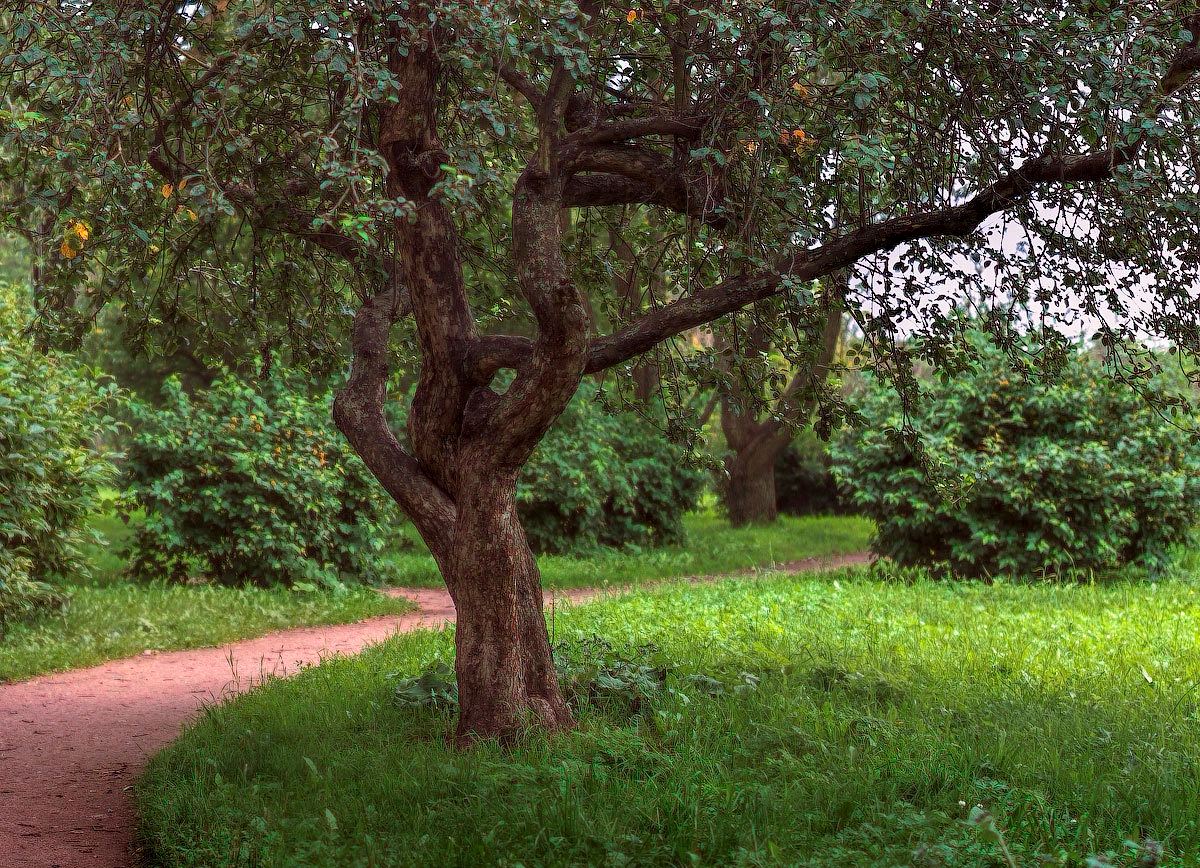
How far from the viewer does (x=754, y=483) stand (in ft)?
69.9

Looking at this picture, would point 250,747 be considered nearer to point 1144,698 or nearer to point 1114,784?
point 1114,784

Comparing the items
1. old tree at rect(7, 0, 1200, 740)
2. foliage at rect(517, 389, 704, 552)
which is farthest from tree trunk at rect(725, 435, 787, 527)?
old tree at rect(7, 0, 1200, 740)

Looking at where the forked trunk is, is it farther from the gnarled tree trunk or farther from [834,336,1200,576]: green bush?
[834,336,1200,576]: green bush

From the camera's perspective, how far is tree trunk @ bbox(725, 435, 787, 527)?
21.0 meters

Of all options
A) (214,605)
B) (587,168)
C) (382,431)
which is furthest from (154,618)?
(587,168)

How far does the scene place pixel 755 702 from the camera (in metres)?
5.96

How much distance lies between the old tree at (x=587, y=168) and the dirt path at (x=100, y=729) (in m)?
1.90

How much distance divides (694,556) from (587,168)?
36.7ft

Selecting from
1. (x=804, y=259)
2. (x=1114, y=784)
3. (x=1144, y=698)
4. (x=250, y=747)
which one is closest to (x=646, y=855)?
(x=1114, y=784)

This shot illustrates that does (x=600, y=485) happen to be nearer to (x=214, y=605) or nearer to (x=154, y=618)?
(x=214, y=605)

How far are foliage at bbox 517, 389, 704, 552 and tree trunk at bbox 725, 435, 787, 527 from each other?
271 cm

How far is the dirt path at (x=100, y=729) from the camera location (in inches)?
Result: 195

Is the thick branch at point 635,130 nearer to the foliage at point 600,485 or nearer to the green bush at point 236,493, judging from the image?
the green bush at point 236,493

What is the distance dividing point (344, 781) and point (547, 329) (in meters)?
2.34
